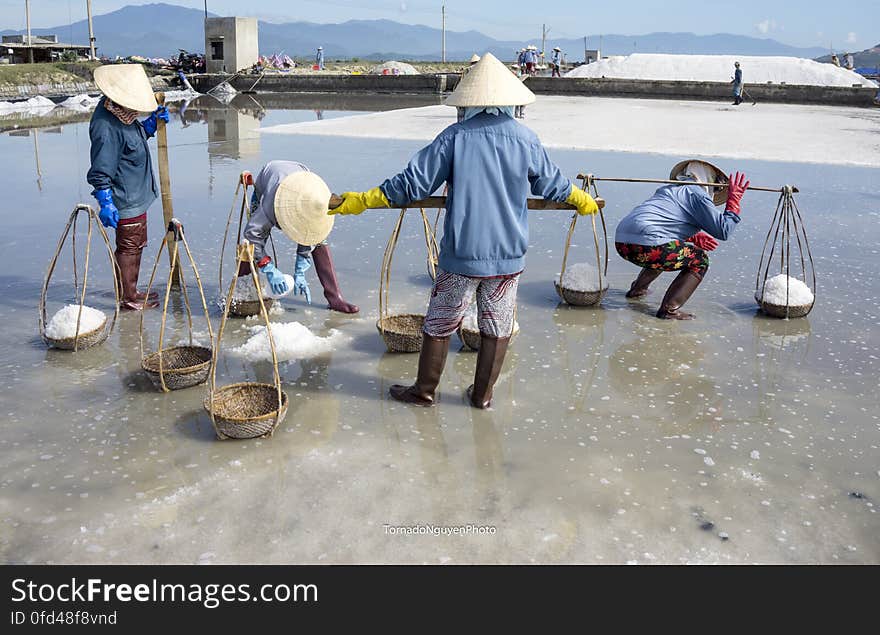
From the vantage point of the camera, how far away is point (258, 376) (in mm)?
4824

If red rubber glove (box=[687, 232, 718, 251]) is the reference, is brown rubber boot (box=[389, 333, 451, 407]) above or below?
below

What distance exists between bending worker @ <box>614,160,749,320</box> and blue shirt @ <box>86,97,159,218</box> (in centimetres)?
339

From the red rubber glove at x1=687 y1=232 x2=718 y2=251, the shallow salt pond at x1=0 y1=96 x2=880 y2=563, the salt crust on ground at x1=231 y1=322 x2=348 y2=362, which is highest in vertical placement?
the red rubber glove at x1=687 y1=232 x2=718 y2=251

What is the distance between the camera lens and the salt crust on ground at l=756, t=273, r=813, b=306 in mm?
5793

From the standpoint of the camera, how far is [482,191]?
12.5 feet

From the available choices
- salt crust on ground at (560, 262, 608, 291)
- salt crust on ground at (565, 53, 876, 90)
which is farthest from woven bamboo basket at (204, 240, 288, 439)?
salt crust on ground at (565, 53, 876, 90)

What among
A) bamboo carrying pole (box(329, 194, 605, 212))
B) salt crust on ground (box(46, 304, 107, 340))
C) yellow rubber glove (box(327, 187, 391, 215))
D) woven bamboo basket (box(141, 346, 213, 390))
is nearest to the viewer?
yellow rubber glove (box(327, 187, 391, 215))

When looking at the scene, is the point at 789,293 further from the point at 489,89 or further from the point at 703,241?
the point at 489,89

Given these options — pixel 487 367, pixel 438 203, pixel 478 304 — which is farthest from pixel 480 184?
pixel 487 367

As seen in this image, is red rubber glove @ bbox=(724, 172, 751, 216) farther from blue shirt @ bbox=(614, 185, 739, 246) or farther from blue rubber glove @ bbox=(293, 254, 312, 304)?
blue rubber glove @ bbox=(293, 254, 312, 304)

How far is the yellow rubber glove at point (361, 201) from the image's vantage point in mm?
3932

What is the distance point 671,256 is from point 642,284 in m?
0.61

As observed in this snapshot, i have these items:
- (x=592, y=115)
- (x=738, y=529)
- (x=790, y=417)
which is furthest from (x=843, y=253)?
(x=592, y=115)
